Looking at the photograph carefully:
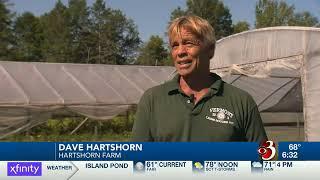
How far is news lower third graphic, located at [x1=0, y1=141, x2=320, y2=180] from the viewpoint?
9.78ft

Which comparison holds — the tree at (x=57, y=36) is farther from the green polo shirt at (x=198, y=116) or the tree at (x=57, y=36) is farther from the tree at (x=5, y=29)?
the green polo shirt at (x=198, y=116)

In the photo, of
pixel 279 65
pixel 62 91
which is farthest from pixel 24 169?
pixel 62 91

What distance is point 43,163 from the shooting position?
3.22m

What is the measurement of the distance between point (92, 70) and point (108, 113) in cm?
335

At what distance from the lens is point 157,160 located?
3.10 m

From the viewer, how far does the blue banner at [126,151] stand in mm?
2930

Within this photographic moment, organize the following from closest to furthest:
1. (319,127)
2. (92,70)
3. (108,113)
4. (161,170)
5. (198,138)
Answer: (198,138), (161,170), (319,127), (108,113), (92,70)

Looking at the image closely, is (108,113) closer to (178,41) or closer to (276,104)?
(276,104)

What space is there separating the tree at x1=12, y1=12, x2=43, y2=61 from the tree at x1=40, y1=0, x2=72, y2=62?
63.9 inches

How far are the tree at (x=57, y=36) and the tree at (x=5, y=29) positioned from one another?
7536mm

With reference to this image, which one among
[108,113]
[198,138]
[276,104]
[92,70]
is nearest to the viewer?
[198,138]

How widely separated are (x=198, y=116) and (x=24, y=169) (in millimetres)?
1213

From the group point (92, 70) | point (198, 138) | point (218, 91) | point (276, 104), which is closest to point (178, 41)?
point (218, 91)

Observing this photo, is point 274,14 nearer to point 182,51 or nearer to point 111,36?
point 111,36
